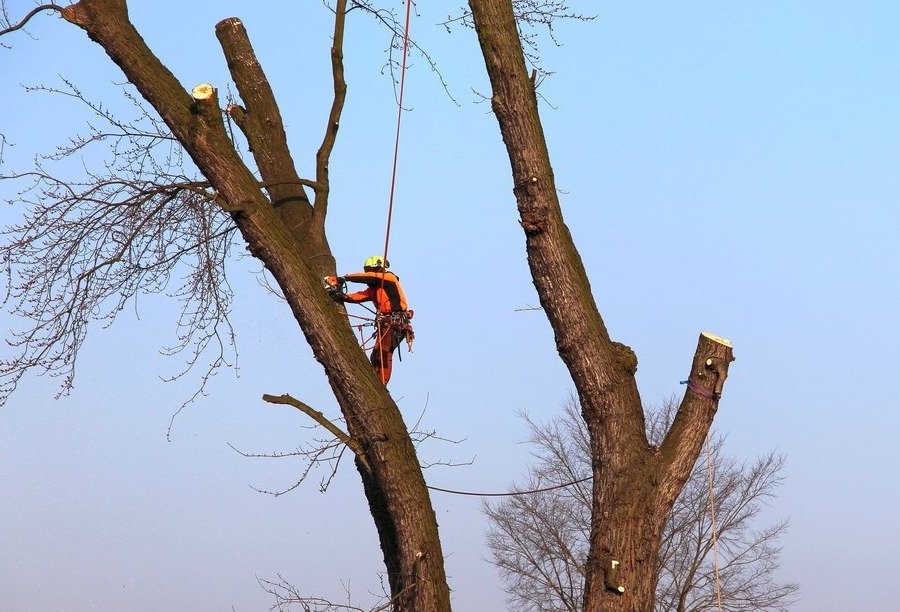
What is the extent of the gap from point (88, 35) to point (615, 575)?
170 inches

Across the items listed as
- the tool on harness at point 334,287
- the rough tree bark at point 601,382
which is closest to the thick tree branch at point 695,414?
the rough tree bark at point 601,382

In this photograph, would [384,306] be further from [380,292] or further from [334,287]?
[334,287]

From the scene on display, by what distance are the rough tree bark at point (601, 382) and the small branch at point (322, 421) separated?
1.27 m

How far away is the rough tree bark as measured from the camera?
5164 mm

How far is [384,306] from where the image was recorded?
7816mm

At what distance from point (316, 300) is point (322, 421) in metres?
0.66

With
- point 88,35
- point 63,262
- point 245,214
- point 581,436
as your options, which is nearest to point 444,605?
point 245,214

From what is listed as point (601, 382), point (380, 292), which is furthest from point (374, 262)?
point (601, 382)

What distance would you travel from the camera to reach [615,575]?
5102mm

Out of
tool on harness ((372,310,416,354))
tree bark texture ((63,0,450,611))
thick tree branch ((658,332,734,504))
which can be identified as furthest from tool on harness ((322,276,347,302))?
thick tree branch ((658,332,734,504))

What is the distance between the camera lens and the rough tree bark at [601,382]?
203 inches

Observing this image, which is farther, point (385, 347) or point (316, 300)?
point (385, 347)

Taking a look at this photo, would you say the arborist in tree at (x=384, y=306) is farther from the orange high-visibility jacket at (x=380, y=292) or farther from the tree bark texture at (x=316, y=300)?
the tree bark texture at (x=316, y=300)

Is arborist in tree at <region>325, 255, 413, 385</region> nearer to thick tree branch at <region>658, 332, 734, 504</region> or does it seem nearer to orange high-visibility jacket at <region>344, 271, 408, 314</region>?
orange high-visibility jacket at <region>344, 271, 408, 314</region>
